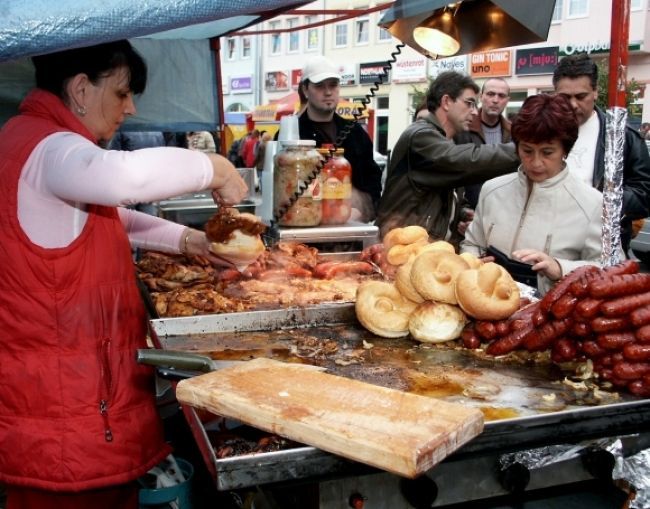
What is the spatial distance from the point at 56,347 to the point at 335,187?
2226mm

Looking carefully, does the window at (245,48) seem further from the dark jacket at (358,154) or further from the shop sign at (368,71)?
the dark jacket at (358,154)

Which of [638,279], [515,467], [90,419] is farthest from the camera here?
[90,419]

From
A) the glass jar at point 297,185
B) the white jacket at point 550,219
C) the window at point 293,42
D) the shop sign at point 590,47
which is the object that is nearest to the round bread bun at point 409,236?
the white jacket at point 550,219

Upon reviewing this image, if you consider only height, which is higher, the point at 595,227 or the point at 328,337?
the point at 595,227

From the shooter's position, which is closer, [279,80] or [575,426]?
[575,426]

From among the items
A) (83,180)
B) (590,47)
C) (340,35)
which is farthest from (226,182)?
(340,35)

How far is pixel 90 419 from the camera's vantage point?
233cm

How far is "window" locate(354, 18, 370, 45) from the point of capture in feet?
106

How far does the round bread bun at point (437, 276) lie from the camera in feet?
8.32

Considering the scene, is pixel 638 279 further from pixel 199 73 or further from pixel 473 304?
pixel 199 73

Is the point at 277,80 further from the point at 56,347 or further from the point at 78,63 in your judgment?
the point at 56,347

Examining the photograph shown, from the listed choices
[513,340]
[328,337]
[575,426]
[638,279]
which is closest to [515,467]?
[575,426]

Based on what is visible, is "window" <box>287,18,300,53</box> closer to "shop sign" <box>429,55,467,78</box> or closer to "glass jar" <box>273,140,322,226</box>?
"shop sign" <box>429,55,467,78</box>

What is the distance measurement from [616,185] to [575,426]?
127cm
